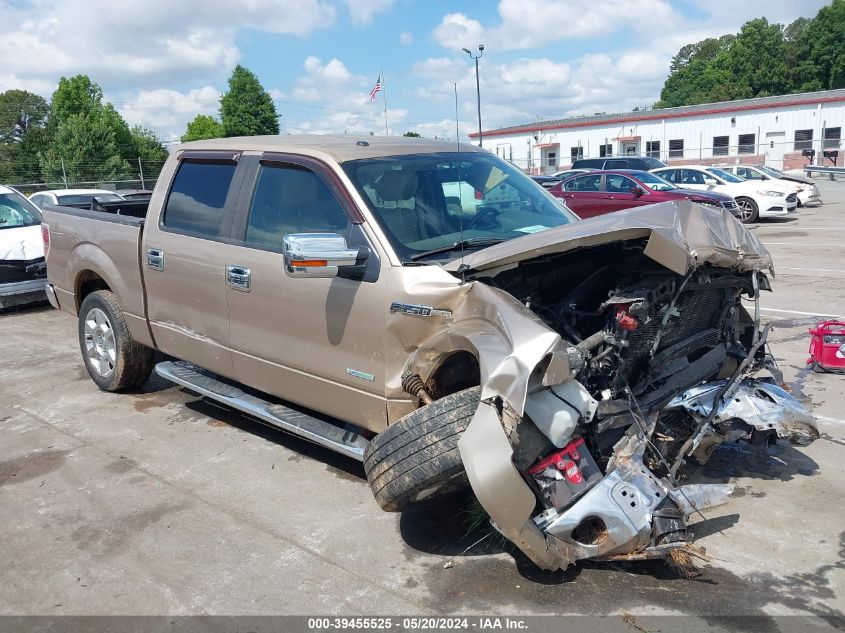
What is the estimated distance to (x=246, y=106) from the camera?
237 feet

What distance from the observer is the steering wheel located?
14.3ft

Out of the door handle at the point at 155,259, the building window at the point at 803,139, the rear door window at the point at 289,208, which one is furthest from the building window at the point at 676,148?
the rear door window at the point at 289,208

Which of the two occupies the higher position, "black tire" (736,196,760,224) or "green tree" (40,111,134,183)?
"green tree" (40,111,134,183)

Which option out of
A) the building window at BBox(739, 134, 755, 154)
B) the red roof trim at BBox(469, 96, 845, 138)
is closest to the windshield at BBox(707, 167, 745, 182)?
the red roof trim at BBox(469, 96, 845, 138)

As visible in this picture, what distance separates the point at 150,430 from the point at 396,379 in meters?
2.62

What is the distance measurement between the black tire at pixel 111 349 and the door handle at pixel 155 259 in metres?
0.75

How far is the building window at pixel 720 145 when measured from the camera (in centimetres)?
4421

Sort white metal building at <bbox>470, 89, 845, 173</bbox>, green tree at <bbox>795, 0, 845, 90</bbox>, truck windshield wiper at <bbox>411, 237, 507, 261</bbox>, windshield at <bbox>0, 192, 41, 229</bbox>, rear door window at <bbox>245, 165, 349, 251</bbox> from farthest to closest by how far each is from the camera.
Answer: green tree at <bbox>795, 0, 845, 90</bbox> < white metal building at <bbox>470, 89, 845, 173</bbox> < windshield at <bbox>0, 192, 41, 229</bbox> < rear door window at <bbox>245, 165, 349, 251</bbox> < truck windshield wiper at <bbox>411, 237, 507, 261</bbox>

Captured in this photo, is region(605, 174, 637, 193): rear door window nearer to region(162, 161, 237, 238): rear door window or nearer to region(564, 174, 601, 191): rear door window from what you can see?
region(564, 174, 601, 191): rear door window

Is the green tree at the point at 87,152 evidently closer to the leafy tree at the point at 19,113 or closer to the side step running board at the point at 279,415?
the leafy tree at the point at 19,113

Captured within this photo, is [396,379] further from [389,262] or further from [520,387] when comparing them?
[520,387]

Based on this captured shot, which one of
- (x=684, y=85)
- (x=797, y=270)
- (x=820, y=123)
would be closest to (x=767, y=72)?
(x=684, y=85)

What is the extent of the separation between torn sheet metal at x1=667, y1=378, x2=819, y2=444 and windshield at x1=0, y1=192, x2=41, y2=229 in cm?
1006

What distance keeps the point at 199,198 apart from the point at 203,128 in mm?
78105
